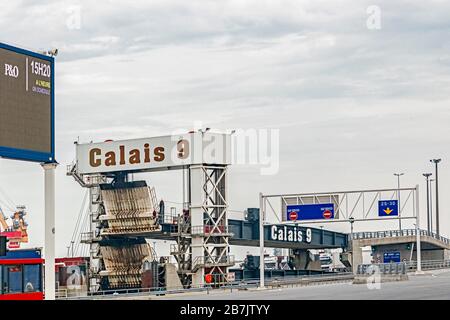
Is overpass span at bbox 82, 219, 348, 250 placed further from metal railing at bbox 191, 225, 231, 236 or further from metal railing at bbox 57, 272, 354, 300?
metal railing at bbox 57, 272, 354, 300

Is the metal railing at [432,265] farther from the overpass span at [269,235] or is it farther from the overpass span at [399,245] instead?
the overpass span at [269,235]

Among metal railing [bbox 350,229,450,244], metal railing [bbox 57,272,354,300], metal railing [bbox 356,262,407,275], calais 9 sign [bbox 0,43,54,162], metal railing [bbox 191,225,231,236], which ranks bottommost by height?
metal railing [bbox 57,272,354,300]

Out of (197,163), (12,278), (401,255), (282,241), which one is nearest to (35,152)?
(12,278)

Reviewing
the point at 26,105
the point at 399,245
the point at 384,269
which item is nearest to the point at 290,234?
the point at 399,245

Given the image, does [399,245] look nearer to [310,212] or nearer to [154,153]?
[310,212]

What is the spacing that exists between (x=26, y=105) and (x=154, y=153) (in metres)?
36.8

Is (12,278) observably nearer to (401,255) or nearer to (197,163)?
(197,163)

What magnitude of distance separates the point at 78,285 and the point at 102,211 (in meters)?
6.84

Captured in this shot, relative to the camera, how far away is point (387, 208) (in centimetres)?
8612

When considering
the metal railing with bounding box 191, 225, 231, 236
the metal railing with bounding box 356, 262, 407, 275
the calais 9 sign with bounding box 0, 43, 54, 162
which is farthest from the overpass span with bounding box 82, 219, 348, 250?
the calais 9 sign with bounding box 0, 43, 54, 162

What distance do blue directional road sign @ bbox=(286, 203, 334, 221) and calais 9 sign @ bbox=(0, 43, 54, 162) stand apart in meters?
33.8

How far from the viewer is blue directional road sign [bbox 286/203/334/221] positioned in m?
82.1

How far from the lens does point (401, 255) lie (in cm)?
12181

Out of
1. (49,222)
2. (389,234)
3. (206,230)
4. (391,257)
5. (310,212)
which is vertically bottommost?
(391,257)
